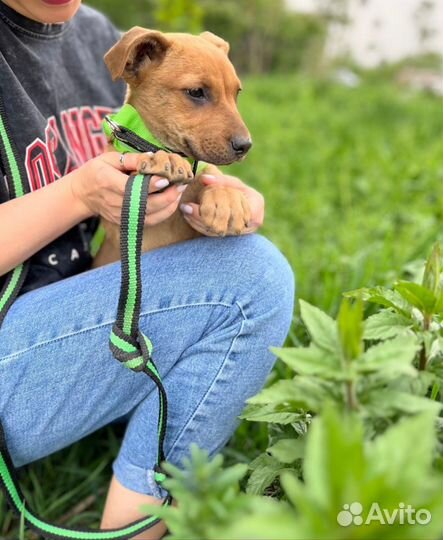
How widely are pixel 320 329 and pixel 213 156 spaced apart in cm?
76

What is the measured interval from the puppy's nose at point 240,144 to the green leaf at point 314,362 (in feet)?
2.58

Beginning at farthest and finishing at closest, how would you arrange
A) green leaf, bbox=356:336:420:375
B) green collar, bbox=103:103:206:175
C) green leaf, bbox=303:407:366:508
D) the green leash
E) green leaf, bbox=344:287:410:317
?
green collar, bbox=103:103:206:175 < the green leash < green leaf, bbox=344:287:410:317 < green leaf, bbox=356:336:420:375 < green leaf, bbox=303:407:366:508

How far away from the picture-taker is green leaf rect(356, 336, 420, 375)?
0.84 m

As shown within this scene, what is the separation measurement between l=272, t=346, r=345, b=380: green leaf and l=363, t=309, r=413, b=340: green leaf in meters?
0.16

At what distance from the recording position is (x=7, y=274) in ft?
5.22

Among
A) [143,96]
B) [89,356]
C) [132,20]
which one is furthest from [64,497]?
[132,20]

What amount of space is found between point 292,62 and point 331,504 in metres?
20.4

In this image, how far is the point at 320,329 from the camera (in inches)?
36.3

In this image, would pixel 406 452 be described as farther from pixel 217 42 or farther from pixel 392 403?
pixel 217 42

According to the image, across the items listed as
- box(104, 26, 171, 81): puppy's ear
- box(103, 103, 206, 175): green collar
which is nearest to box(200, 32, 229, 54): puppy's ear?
box(104, 26, 171, 81): puppy's ear

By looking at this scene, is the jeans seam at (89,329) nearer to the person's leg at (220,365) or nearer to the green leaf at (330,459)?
the person's leg at (220,365)

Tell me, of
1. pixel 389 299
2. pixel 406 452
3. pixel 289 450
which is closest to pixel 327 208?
pixel 389 299

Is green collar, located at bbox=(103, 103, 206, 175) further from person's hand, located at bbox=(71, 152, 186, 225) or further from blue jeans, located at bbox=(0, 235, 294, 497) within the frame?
blue jeans, located at bbox=(0, 235, 294, 497)

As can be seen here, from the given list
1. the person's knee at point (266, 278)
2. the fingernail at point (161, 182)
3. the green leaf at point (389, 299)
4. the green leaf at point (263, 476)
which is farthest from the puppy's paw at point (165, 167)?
the green leaf at point (263, 476)
